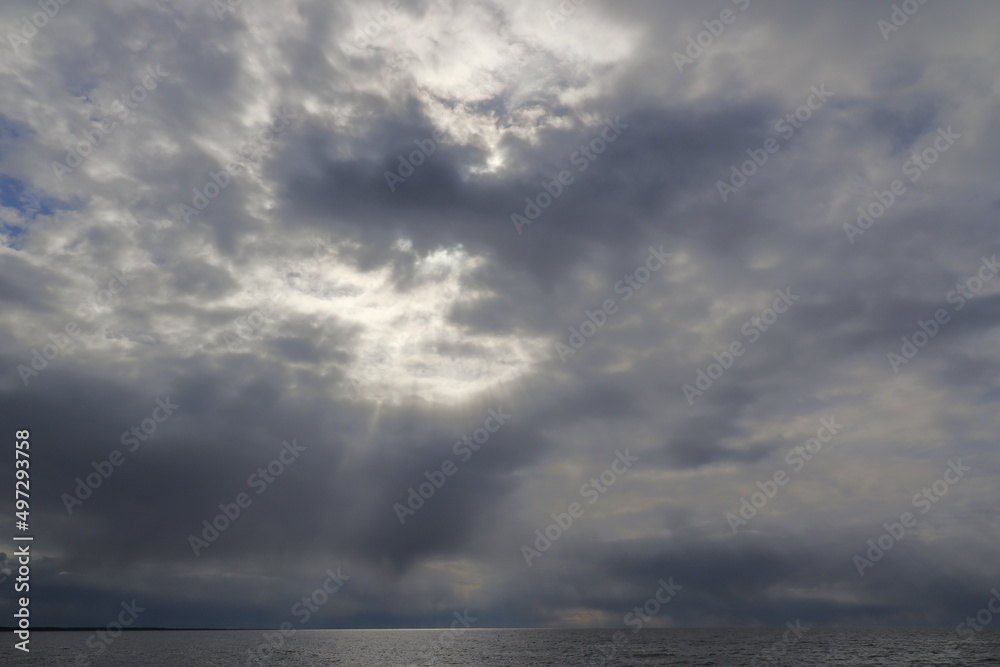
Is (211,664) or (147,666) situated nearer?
(147,666)

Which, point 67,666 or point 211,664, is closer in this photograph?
point 67,666

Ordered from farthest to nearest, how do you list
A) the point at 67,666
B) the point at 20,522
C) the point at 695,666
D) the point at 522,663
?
the point at 522,663 → the point at 67,666 → the point at 695,666 → the point at 20,522

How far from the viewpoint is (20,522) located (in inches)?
1934

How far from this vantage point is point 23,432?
5003cm

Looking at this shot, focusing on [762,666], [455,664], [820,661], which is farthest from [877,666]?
[455,664]

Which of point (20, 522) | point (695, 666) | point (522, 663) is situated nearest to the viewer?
point (20, 522)

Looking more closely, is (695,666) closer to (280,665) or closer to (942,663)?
(942,663)

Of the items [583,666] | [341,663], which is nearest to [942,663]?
[583,666]

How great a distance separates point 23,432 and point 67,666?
11947cm

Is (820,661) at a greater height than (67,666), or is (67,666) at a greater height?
(67,666)

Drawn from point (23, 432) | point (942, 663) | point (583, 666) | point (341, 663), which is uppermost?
point (23, 432)

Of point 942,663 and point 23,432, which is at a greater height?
point 23,432

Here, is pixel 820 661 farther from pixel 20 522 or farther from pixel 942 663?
pixel 20 522

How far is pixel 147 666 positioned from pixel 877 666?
167334mm
